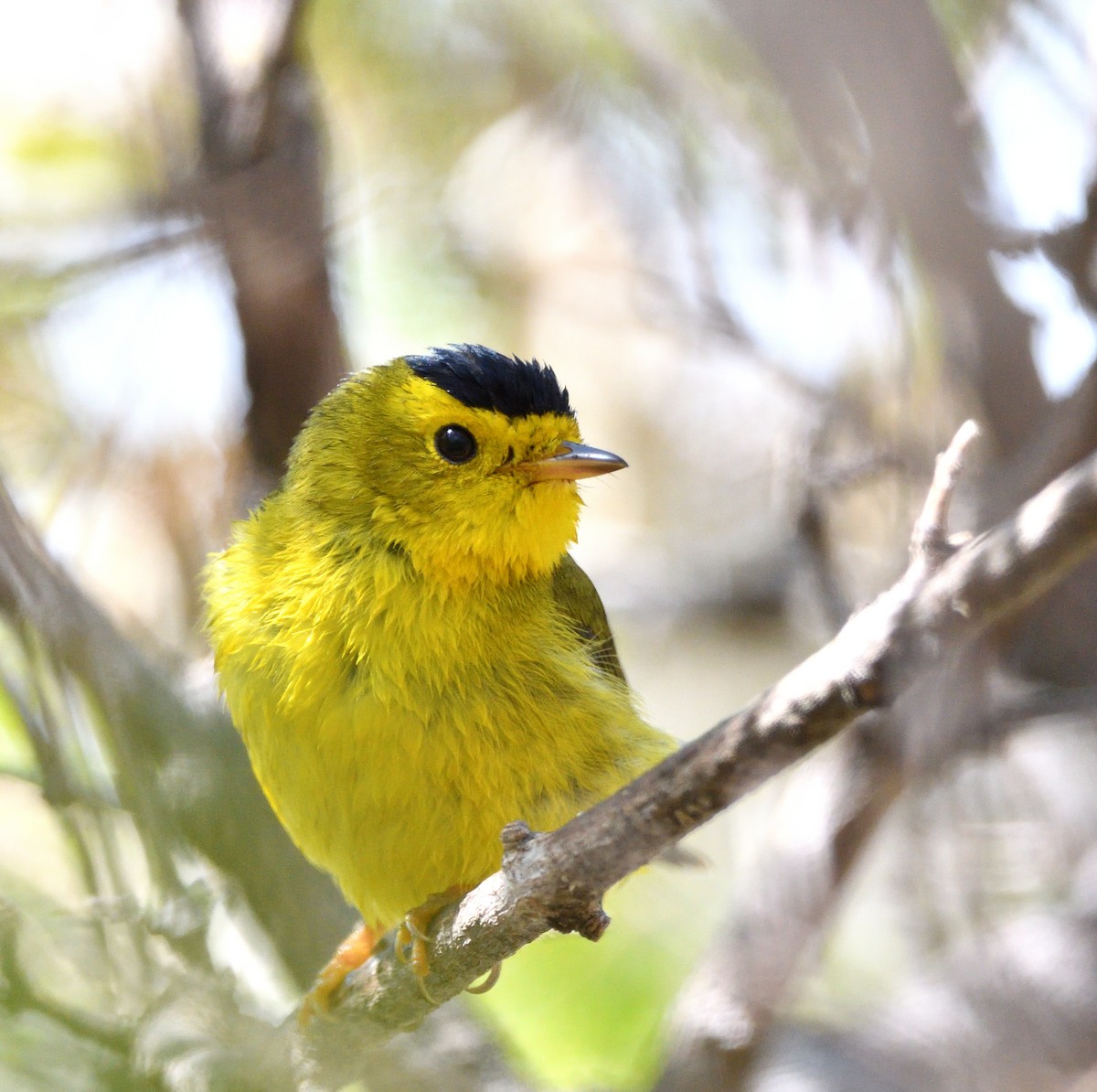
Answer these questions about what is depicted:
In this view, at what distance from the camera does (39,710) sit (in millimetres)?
2127

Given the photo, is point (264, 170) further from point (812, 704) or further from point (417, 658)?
point (812, 704)

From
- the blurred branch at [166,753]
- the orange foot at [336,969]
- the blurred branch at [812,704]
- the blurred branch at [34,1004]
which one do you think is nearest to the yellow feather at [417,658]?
the blurred branch at [166,753]

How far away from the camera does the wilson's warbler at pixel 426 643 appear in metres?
2.89

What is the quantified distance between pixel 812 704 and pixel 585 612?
5.72 feet

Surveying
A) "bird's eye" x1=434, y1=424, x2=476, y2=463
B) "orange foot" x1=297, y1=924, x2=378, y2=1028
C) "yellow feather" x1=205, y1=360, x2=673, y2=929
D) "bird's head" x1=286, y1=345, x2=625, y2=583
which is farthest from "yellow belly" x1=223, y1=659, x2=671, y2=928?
"bird's eye" x1=434, y1=424, x2=476, y2=463

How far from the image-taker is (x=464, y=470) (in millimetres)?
3188

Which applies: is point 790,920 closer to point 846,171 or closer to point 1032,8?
point 846,171

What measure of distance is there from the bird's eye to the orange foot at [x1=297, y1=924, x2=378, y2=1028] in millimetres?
1355

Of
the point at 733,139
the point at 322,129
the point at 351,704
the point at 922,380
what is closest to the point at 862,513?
the point at 922,380

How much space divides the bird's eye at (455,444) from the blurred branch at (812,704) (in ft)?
3.90

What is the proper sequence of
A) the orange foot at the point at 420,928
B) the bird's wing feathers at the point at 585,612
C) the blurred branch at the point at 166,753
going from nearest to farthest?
1. the blurred branch at the point at 166,753
2. the orange foot at the point at 420,928
3. the bird's wing feathers at the point at 585,612

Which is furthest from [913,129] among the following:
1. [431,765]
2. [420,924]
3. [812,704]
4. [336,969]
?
[336,969]

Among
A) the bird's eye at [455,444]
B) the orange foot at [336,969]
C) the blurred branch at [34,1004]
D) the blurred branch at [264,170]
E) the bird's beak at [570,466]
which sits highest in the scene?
the blurred branch at [264,170]

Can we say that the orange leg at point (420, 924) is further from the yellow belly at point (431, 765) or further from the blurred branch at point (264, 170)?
the blurred branch at point (264, 170)
